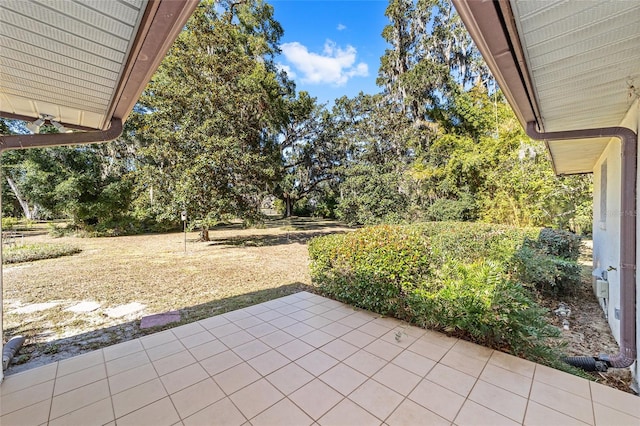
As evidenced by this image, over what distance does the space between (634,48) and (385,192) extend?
29.6 feet

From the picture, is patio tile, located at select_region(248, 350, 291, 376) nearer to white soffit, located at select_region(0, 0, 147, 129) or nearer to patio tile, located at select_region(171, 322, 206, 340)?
patio tile, located at select_region(171, 322, 206, 340)

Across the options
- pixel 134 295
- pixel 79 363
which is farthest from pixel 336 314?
pixel 134 295

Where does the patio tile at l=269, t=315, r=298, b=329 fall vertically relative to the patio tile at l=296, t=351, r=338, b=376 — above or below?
below

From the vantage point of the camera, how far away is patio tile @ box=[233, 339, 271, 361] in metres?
2.43

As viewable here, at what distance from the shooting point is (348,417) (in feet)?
5.51

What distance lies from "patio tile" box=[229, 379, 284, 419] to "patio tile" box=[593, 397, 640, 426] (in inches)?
80.5

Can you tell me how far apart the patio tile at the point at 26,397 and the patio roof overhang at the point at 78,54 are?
6.28 ft

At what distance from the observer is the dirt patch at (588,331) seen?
2.25 m

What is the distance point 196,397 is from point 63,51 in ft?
7.52

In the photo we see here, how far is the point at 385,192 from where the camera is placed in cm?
1032

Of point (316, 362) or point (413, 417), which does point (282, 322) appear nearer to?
point (316, 362)

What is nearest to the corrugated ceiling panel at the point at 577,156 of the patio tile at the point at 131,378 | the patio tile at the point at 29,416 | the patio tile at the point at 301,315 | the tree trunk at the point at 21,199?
the patio tile at the point at 301,315

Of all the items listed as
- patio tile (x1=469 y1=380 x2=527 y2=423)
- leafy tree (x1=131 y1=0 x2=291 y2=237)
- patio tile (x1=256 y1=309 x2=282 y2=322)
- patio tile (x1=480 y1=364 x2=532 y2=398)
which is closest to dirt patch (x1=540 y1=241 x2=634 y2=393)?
patio tile (x1=480 y1=364 x2=532 y2=398)

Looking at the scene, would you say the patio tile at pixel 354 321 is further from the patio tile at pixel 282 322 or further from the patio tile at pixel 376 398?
the patio tile at pixel 376 398
